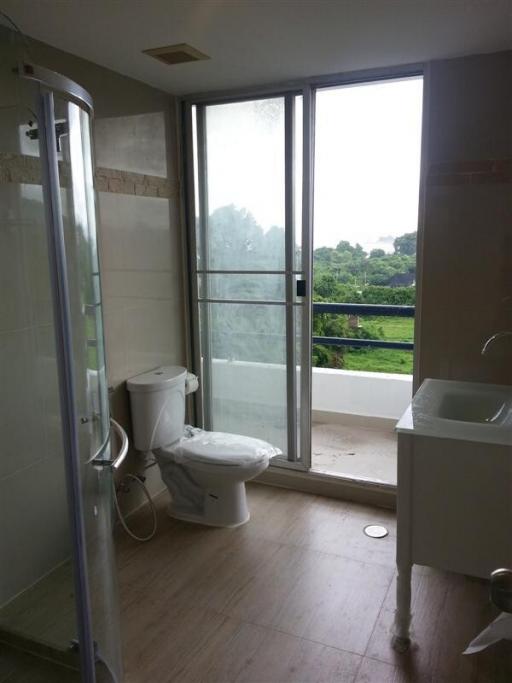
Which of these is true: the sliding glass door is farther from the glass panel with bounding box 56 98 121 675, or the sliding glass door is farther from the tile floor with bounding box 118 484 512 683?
the glass panel with bounding box 56 98 121 675

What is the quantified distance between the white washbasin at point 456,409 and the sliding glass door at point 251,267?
0.98 meters

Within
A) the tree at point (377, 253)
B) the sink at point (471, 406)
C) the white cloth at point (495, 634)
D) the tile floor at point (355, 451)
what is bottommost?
the tile floor at point (355, 451)

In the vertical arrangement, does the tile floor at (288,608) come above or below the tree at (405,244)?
below

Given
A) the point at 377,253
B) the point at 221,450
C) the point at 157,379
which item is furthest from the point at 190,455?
the point at 377,253

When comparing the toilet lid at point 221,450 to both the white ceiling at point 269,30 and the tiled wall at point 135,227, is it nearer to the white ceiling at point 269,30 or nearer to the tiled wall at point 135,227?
the tiled wall at point 135,227

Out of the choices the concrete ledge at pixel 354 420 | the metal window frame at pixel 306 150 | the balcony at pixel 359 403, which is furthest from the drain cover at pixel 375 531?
the concrete ledge at pixel 354 420

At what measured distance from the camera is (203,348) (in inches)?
137

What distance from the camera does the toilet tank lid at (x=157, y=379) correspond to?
2879 millimetres

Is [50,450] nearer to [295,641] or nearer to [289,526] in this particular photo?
[295,641]

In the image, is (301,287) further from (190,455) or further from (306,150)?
(190,455)

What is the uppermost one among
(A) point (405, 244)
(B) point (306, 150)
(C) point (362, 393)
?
(B) point (306, 150)

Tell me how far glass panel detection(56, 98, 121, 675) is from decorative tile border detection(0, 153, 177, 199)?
3.4 inches

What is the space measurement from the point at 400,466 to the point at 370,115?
4062mm

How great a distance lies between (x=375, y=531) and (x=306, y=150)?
80.7 inches
